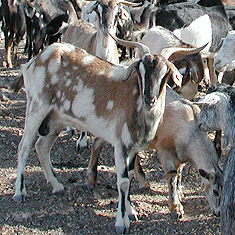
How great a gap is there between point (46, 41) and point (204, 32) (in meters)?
3.78

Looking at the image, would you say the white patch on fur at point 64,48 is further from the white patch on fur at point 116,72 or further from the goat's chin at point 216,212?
the goat's chin at point 216,212

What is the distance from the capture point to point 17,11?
11.5 m

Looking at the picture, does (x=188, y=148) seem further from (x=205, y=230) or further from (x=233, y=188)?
(x=233, y=188)

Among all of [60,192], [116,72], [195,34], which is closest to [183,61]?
[195,34]

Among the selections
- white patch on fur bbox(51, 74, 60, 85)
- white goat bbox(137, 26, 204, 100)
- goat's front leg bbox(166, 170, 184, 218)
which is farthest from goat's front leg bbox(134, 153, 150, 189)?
white goat bbox(137, 26, 204, 100)

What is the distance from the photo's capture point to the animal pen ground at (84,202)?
5.52 metres

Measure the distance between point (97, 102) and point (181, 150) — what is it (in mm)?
1032

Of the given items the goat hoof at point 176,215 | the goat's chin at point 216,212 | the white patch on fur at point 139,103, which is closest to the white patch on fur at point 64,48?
the white patch on fur at point 139,103

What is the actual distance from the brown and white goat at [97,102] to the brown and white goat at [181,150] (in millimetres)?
496

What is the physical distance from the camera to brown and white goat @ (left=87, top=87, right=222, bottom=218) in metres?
5.73

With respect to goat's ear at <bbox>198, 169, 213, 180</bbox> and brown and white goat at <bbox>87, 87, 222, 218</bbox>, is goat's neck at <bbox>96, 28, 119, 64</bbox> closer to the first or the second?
brown and white goat at <bbox>87, 87, 222, 218</bbox>

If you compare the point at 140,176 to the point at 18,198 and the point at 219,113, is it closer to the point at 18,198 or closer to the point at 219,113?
the point at 219,113

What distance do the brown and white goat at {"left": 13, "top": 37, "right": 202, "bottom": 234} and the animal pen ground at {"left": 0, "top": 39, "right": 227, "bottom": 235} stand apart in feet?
0.59

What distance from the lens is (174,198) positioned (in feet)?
19.1
